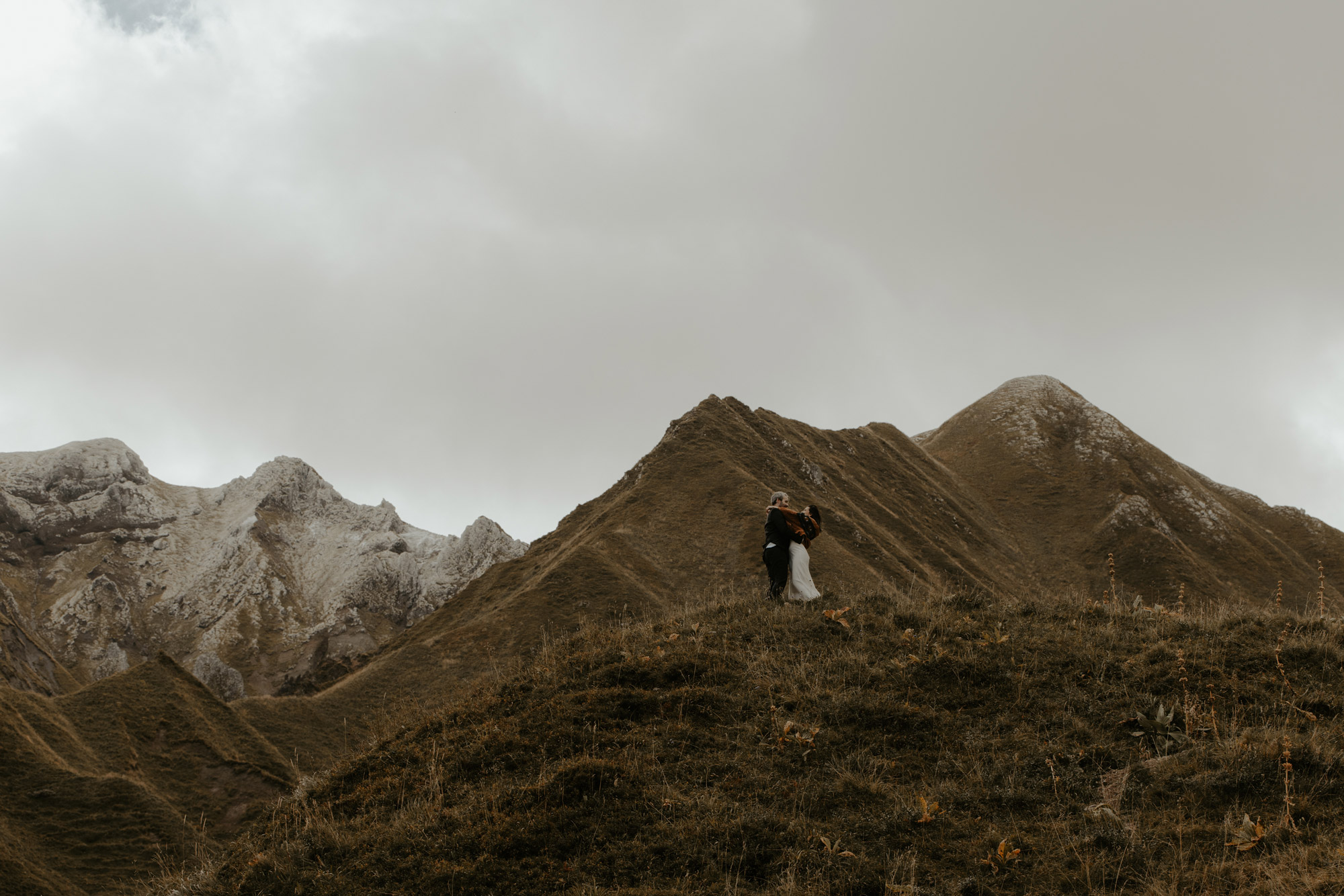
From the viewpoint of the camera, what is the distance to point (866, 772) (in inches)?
352

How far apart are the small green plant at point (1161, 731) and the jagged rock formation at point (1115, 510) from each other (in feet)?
208

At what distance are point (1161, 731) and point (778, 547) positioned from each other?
772 centimetres

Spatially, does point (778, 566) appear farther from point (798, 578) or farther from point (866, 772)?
point (866, 772)

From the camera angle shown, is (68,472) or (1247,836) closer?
(1247,836)

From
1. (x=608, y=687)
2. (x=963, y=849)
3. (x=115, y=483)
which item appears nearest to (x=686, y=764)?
(x=608, y=687)

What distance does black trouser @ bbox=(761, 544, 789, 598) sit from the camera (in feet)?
51.2

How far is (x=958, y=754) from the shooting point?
9.26m

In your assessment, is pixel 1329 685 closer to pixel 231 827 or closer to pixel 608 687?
pixel 608 687

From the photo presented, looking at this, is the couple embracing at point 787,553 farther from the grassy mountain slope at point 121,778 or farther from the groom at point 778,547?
the grassy mountain slope at point 121,778

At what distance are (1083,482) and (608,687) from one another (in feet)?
284

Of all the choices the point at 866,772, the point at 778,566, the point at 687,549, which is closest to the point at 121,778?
the point at 778,566

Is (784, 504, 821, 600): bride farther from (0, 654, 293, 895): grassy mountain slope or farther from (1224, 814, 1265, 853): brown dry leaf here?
(0, 654, 293, 895): grassy mountain slope

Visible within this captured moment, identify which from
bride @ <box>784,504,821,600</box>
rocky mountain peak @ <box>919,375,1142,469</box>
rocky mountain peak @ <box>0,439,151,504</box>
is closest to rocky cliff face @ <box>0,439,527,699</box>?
rocky mountain peak @ <box>0,439,151,504</box>

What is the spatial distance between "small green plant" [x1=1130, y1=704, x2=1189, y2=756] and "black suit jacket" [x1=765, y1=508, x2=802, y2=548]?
7.30m
